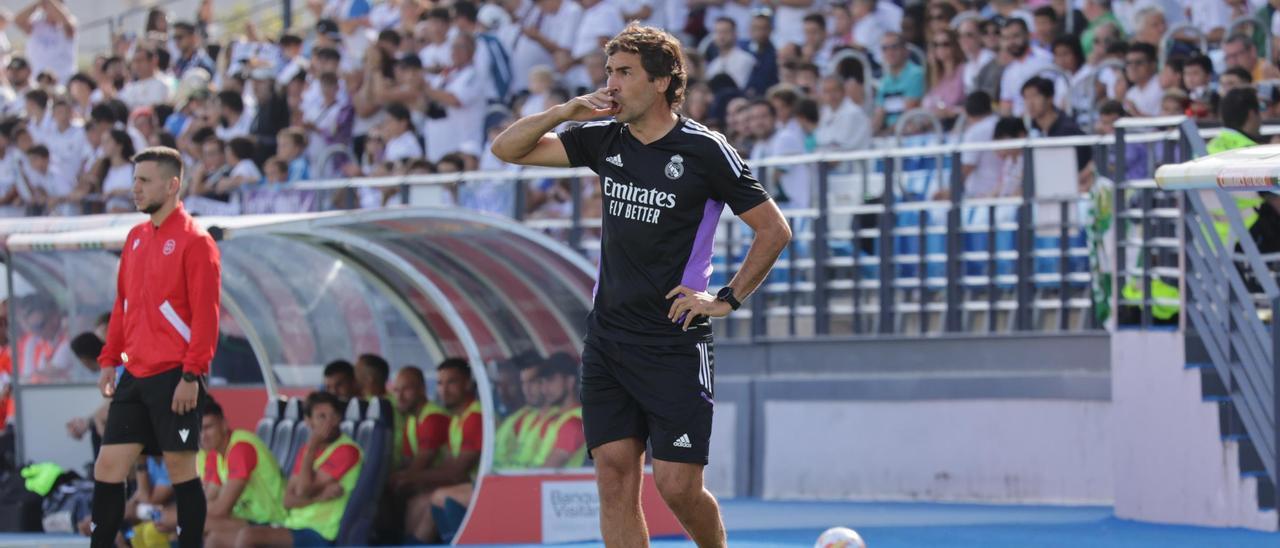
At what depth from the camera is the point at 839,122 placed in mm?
16656

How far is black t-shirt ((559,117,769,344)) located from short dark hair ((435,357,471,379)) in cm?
571

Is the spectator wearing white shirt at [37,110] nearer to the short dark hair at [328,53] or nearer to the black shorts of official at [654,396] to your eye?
the short dark hair at [328,53]

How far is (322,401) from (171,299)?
2.83 m

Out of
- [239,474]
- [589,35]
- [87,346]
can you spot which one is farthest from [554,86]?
[239,474]

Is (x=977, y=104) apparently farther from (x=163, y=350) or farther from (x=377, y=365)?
(x=163, y=350)

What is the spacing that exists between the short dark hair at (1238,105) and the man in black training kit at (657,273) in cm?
576

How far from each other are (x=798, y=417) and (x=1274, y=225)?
4.94 meters

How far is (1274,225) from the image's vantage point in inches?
508

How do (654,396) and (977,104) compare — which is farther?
(977,104)

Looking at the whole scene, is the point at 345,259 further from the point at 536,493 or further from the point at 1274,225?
the point at 1274,225

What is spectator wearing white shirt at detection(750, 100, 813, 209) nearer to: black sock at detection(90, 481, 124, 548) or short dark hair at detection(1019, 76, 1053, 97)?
short dark hair at detection(1019, 76, 1053, 97)

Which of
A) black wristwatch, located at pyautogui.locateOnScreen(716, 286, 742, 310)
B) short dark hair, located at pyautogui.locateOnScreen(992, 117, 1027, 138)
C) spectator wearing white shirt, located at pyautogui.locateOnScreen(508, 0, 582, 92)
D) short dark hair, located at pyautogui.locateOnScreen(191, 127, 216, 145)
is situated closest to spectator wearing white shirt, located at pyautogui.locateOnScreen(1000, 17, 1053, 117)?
short dark hair, located at pyautogui.locateOnScreen(992, 117, 1027, 138)

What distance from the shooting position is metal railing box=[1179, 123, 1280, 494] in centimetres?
1255

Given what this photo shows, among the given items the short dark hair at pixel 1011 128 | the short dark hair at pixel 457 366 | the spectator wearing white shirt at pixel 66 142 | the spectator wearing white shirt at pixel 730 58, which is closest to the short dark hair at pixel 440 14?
the spectator wearing white shirt at pixel 730 58
